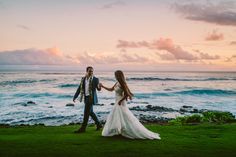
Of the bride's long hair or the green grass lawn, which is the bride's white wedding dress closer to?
the bride's long hair

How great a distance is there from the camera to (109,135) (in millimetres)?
13383

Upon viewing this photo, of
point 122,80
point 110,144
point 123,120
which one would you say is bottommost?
point 110,144

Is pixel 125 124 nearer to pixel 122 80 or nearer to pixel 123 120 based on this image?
pixel 123 120

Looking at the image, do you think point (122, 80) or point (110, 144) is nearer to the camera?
point (110, 144)

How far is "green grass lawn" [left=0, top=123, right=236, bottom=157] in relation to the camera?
1095 centimetres

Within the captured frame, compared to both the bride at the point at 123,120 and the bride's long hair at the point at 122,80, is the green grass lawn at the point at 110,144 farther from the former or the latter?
the bride's long hair at the point at 122,80

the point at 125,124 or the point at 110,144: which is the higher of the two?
the point at 125,124

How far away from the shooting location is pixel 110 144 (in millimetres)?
12102

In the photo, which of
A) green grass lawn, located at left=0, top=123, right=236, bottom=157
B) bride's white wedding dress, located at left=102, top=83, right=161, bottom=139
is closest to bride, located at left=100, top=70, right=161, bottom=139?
bride's white wedding dress, located at left=102, top=83, right=161, bottom=139

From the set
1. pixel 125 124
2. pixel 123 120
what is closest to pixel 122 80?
pixel 123 120

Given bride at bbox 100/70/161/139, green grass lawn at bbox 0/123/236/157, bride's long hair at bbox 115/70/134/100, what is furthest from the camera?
bride at bbox 100/70/161/139

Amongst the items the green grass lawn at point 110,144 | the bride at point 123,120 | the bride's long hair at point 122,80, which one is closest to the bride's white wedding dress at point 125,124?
the bride at point 123,120

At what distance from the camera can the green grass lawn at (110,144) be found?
11.0 m

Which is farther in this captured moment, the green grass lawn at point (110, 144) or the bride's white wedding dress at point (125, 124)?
the bride's white wedding dress at point (125, 124)
